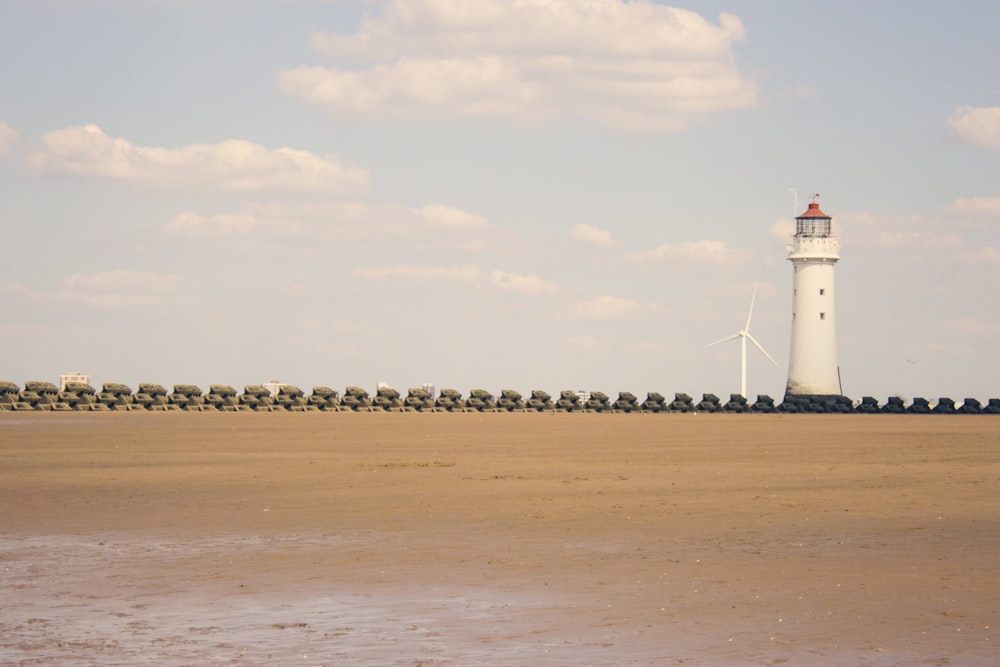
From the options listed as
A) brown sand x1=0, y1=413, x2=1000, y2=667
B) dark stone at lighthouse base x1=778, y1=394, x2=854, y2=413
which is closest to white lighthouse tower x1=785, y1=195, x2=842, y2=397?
dark stone at lighthouse base x1=778, y1=394, x2=854, y2=413

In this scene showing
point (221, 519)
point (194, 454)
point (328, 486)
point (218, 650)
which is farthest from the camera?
point (194, 454)

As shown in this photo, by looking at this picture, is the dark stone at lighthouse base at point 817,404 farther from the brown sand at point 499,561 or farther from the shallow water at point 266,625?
the shallow water at point 266,625

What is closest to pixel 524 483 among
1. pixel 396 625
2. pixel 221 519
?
pixel 221 519

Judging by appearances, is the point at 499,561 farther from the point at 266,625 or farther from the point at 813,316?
the point at 813,316

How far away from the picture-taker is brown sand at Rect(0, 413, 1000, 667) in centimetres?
957

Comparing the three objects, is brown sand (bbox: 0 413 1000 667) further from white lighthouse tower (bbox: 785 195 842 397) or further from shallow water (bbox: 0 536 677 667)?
white lighthouse tower (bbox: 785 195 842 397)

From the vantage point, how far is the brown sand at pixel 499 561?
957 centimetres

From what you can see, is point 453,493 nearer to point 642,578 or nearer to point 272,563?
point 272,563

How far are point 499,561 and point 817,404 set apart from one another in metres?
71.3

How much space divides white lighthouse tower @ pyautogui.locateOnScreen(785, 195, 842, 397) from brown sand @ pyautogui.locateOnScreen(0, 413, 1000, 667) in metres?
61.6

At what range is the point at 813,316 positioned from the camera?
3442 inches

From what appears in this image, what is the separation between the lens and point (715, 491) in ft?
64.1

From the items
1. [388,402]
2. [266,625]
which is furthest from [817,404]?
[266,625]

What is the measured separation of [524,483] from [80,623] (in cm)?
1107
